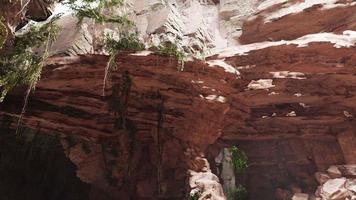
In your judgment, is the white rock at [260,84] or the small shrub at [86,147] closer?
the white rock at [260,84]

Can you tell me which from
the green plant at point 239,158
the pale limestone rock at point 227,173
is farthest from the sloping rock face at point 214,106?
the pale limestone rock at point 227,173

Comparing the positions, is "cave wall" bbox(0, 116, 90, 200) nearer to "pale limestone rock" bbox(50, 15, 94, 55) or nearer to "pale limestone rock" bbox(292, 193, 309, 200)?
"pale limestone rock" bbox(50, 15, 94, 55)

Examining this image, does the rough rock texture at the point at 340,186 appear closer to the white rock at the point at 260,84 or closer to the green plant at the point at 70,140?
the white rock at the point at 260,84

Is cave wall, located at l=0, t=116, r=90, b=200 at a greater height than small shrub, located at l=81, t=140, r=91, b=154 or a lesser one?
lesser

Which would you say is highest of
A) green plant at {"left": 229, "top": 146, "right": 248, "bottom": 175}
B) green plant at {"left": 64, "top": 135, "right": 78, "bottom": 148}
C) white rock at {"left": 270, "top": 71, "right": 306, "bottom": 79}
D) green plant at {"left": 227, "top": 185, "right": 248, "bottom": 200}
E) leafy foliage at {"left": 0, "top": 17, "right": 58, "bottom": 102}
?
leafy foliage at {"left": 0, "top": 17, "right": 58, "bottom": 102}

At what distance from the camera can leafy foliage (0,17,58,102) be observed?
18.7 feet

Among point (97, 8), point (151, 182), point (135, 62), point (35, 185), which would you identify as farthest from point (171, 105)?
point (35, 185)

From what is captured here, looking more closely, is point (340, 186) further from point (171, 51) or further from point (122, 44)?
point (122, 44)

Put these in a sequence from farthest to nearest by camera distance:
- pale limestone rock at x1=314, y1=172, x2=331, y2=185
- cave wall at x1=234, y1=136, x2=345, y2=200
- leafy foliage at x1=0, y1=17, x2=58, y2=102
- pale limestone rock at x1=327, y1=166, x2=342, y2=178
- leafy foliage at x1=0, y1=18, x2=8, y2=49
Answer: cave wall at x1=234, y1=136, x2=345, y2=200
pale limestone rock at x1=314, y1=172, x2=331, y2=185
pale limestone rock at x1=327, y1=166, x2=342, y2=178
leafy foliage at x1=0, y1=17, x2=58, y2=102
leafy foliage at x1=0, y1=18, x2=8, y2=49

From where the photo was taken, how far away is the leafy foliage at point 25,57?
5688 mm

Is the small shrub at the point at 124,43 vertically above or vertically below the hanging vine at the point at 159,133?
above

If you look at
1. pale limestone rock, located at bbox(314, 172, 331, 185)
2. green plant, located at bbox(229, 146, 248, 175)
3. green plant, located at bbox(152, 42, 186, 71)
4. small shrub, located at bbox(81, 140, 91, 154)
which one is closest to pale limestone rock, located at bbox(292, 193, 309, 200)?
pale limestone rock, located at bbox(314, 172, 331, 185)

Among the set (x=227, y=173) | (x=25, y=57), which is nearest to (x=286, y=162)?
(x=227, y=173)

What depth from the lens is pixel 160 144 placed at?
788 cm
